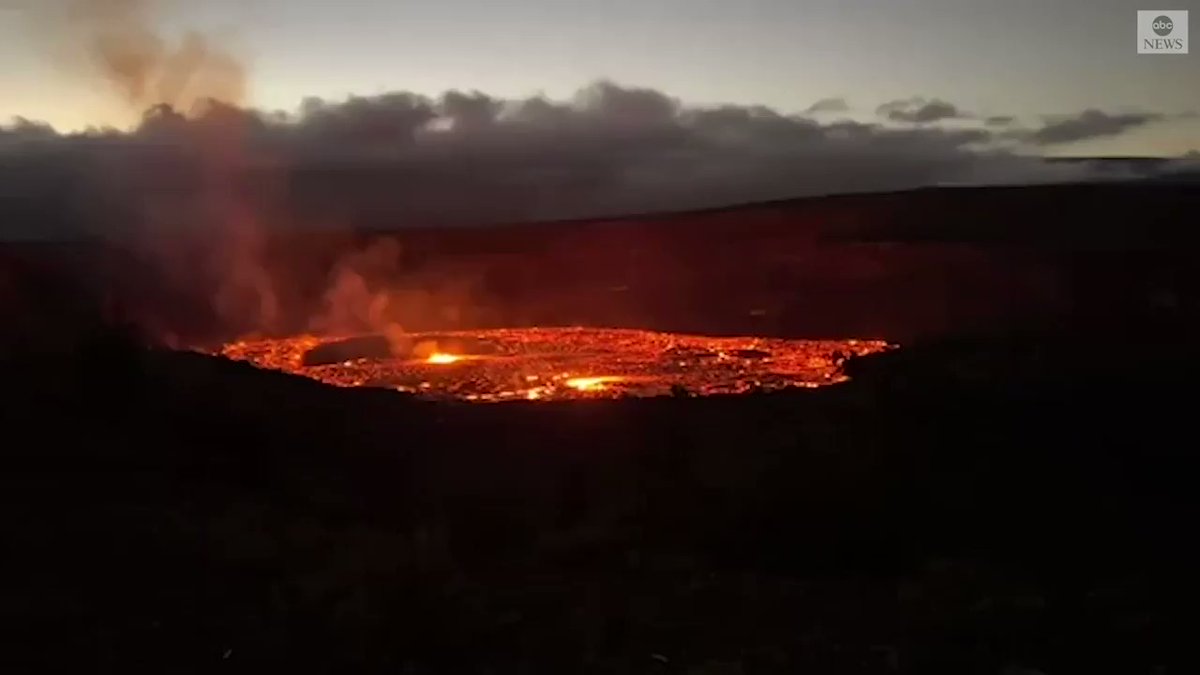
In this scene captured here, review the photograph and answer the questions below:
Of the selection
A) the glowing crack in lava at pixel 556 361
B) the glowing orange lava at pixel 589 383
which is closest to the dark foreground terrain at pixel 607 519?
the glowing crack in lava at pixel 556 361

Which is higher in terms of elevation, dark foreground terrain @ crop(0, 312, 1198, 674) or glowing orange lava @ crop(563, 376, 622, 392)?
glowing orange lava @ crop(563, 376, 622, 392)

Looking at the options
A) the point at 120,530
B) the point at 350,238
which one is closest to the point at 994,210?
the point at 350,238

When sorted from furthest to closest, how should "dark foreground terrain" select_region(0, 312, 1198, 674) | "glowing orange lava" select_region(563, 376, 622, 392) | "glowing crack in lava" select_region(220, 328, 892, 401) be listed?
"glowing crack in lava" select_region(220, 328, 892, 401) → "glowing orange lava" select_region(563, 376, 622, 392) → "dark foreground terrain" select_region(0, 312, 1198, 674)

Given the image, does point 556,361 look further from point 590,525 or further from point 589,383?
point 590,525

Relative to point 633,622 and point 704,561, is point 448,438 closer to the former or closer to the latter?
point 704,561

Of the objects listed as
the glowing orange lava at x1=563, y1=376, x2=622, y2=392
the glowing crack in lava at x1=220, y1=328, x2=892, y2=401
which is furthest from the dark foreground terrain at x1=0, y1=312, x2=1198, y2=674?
the glowing orange lava at x1=563, y1=376, x2=622, y2=392

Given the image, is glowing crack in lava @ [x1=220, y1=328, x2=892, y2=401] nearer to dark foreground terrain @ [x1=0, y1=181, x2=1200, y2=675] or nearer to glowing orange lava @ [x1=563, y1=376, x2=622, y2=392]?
glowing orange lava @ [x1=563, y1=376, x2=622, y2=392]

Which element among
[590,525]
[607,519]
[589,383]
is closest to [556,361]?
[589,383]
